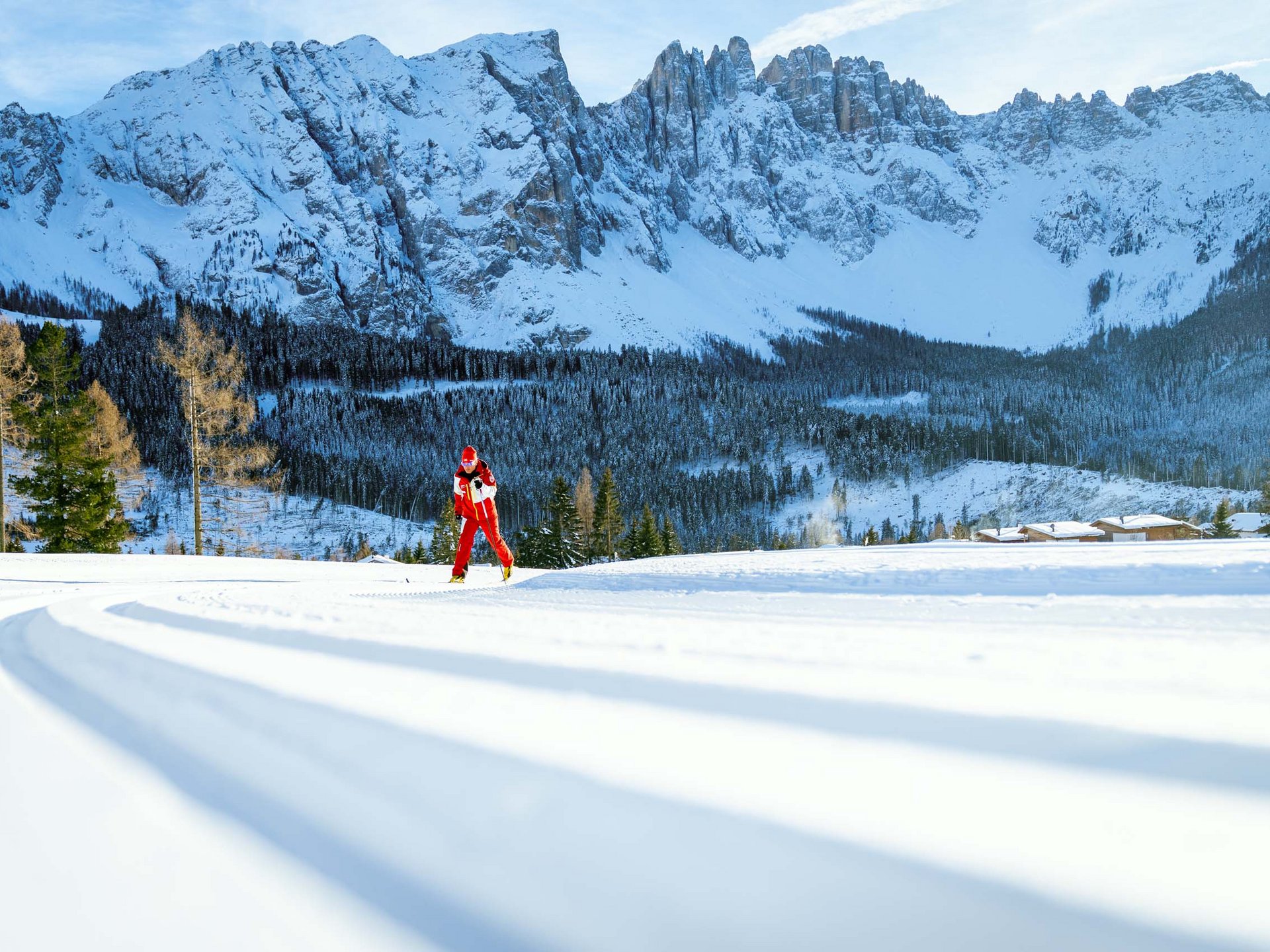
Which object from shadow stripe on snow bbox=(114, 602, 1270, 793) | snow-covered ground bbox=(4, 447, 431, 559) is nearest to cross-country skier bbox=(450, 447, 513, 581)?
shadow stripe on snow bbox=(114, 602, 1270, 793)

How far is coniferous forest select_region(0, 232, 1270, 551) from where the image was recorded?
331 feet

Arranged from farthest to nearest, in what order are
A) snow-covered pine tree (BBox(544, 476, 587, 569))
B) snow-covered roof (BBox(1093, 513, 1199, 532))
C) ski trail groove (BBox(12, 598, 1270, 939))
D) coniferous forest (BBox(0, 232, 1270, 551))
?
coniferous forest (BBox(0, 232, 1270, 551)), snow-covered roof (BBox(1093, 513, 1199, 532)), snow-covered pine tree (BBox(544, 476, 587, 569)), ski trail groove (BBox(12, 598, 1270, 939))

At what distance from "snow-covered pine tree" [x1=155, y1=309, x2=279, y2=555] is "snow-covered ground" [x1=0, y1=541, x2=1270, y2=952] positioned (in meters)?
19.4

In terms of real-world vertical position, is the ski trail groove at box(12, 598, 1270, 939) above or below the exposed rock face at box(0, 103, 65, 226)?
below

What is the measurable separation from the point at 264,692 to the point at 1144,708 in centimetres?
164

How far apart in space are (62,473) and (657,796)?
85.3 ft

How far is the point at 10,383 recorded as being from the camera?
1945cm

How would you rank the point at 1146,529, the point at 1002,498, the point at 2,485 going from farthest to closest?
1. the point at 1002,498
2. the point at 1146,529
3. the point at 2,485

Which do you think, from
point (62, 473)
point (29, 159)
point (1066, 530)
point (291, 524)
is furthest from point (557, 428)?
point (29, 159)

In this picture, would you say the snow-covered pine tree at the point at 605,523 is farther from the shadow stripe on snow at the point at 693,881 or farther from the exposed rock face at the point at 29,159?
the exposed rock face at the point at 29,159

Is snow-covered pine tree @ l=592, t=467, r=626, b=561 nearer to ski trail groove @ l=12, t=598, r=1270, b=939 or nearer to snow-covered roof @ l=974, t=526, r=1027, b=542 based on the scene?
snow-covered roof @ l=974, t=526, r=1027, b=542

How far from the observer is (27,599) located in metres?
5.61

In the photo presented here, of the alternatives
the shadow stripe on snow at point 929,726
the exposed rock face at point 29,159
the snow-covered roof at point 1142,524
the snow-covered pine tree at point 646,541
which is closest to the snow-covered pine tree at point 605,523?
the snow-covered pine tree at point 646,541

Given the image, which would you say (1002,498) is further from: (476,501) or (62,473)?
(476,501)
